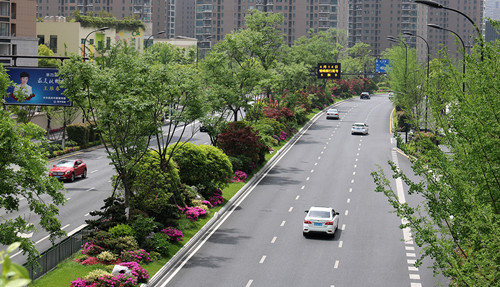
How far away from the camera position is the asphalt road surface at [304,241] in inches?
1347

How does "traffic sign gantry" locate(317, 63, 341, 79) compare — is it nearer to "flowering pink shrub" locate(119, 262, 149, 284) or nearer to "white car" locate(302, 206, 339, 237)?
"white car" locate(302, 206, 339, 237)

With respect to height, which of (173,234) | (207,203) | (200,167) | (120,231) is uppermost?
(200,167)

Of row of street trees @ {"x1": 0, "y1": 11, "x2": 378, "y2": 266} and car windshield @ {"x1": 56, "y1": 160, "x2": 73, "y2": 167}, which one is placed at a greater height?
row of street trees @ {"x1": 0, "y1": 11, "x2": 378, "y2": 266}

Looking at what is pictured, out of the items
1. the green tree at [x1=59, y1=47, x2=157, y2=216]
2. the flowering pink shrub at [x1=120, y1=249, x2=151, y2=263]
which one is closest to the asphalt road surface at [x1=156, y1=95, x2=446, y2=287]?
the flowering pink shrub at [x1=120, y1=249, x2=151, y2=263]

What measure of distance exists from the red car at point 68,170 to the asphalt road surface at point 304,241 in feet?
44.8

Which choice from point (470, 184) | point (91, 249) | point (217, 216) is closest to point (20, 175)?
point (91, 249)

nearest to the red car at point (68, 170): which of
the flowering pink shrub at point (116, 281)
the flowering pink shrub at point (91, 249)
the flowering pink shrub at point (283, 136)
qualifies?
the flowering pink shrub at point (91, 249)

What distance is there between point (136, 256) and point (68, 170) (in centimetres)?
2455

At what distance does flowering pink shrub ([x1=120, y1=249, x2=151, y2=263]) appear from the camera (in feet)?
110

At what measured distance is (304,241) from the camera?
1647 inches

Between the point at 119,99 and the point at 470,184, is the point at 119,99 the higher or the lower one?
the higher one

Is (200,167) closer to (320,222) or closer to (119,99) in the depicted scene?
(320,222)

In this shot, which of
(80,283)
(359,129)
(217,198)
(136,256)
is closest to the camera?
(80,283)

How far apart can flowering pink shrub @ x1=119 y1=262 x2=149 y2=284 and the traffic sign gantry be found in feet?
273
